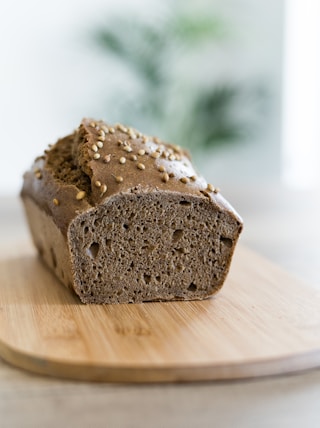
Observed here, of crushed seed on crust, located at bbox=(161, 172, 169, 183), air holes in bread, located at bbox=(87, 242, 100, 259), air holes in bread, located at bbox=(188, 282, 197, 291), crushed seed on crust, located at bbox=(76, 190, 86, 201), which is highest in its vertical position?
crushed seed on crust, located at bbox=(161, 172, 169, 183)

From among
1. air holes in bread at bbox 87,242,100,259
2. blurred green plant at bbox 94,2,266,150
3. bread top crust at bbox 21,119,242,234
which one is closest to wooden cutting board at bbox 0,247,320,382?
air holes in bread at bbox 87,242,100,259

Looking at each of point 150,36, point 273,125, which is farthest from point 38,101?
point 273,125

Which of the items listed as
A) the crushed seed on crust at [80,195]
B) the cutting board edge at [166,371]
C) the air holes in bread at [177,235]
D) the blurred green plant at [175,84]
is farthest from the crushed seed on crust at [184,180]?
the blurred green plant at [175,84]

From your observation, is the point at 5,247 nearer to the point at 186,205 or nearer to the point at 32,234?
the point at 32,234

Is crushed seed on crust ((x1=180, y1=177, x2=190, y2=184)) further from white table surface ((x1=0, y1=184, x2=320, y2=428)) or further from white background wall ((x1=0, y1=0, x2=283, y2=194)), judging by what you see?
white background wall ((x1=0, y1=0, x2=283, y2=194))

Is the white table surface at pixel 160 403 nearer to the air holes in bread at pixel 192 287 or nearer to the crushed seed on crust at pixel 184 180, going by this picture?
Result: the air holes in bread at pixel 192 287

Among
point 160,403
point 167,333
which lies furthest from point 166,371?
point 167,333
